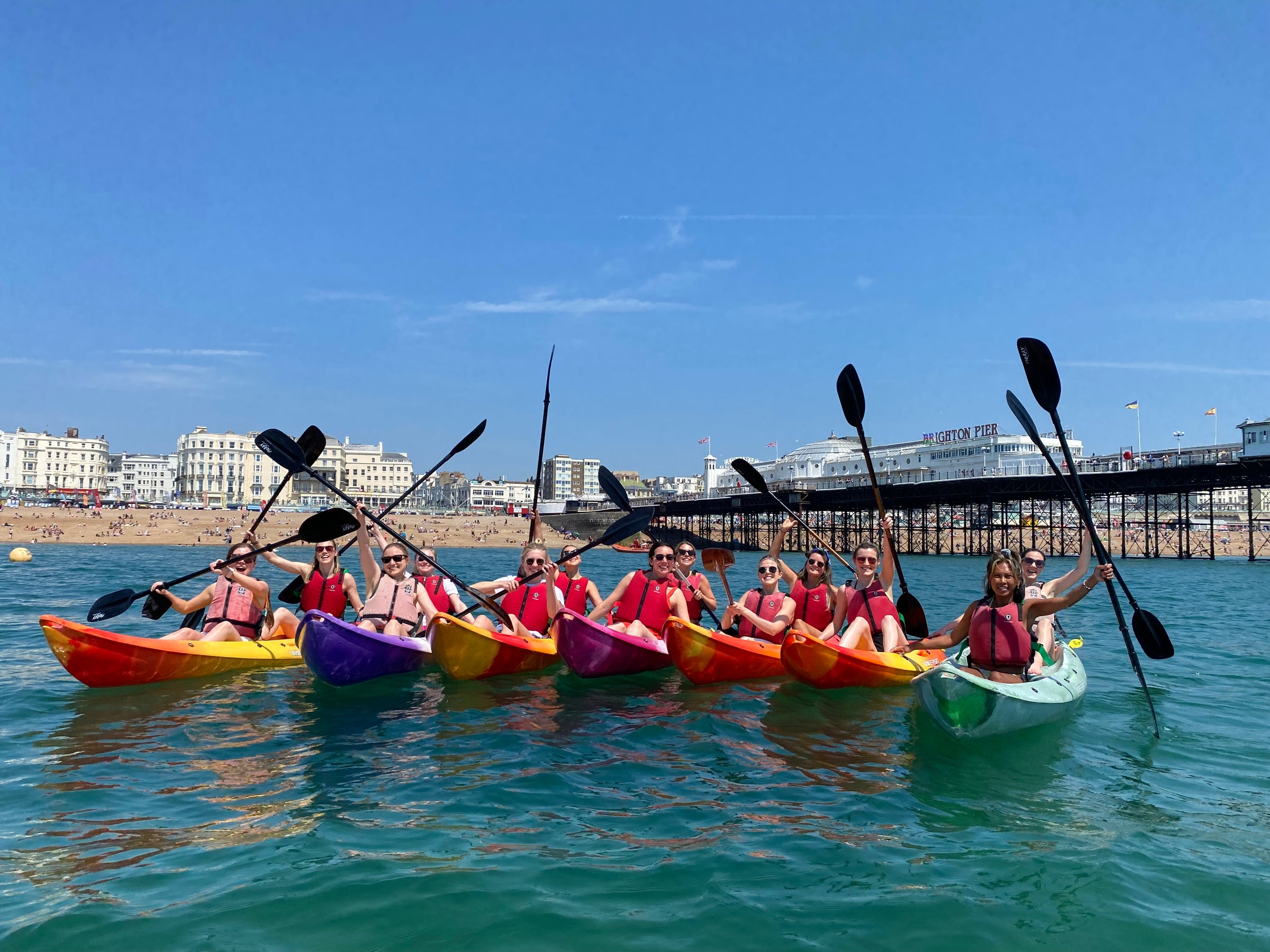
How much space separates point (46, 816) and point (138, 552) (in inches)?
1985

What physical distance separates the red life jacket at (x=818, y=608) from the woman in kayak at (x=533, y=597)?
280cm

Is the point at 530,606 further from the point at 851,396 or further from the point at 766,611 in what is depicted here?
the point at 851,396

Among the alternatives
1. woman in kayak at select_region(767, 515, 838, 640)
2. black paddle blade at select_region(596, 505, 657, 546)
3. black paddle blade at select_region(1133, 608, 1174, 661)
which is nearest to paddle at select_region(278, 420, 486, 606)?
black paddle blade at select_region(596, 505, 657, 546)

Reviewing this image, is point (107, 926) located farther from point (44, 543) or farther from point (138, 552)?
point (44, 543)

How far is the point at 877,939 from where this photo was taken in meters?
3.65

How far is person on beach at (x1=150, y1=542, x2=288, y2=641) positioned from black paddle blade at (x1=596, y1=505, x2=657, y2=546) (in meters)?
3.85

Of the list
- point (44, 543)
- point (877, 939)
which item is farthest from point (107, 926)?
point (44, 543)

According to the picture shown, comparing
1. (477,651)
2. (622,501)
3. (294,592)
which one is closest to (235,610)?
(294,592)

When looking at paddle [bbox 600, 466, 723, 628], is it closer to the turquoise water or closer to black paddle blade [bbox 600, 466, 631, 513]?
black paddle blade [bbox 600, 466, 631, 513]

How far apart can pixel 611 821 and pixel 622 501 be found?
23.5 ft

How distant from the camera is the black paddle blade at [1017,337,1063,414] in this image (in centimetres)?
833

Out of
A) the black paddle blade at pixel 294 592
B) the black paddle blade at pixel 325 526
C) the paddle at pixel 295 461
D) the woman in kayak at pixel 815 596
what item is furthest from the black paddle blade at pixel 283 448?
the woman in kayak at pixel 815 596

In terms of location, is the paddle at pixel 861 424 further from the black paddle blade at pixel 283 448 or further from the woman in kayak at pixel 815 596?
the black paddle blade at pixel 283 448

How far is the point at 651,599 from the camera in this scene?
9.94 meters
